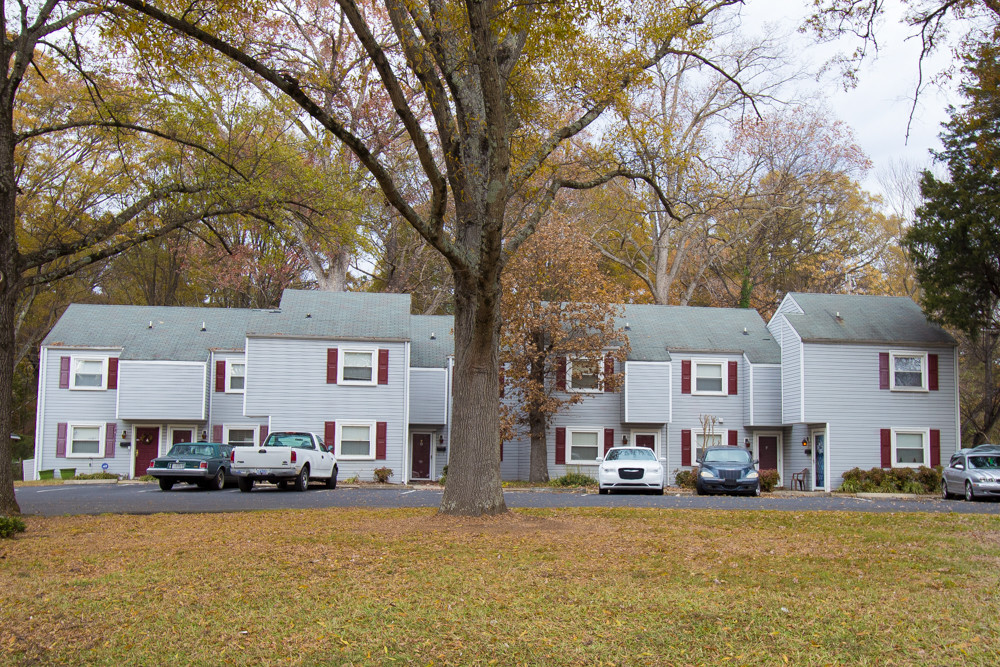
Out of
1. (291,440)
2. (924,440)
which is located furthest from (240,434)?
(924,440)

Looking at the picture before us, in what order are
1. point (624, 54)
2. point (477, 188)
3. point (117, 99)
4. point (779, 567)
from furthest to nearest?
point (117, 99), point (624, 54), point (477, 188), point (779, 567)

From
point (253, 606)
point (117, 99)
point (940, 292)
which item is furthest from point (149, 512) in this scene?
point (940, 292)

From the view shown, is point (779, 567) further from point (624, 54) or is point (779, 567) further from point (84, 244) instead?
point (84, 244)

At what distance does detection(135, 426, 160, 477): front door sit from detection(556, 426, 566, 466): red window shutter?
15493 millimetres

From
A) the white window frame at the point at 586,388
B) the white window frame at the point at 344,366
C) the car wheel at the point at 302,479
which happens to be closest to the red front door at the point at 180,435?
the white window frame at the point at 344,366

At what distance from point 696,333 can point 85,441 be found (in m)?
24.3

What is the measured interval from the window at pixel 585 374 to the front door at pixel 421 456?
621 centimetres

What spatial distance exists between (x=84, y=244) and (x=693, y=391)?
2524 centimetres

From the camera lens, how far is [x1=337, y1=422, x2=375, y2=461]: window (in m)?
32.4

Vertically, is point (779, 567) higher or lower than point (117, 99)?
lower

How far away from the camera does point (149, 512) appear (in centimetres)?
1566

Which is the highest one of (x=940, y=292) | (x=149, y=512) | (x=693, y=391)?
(x=940, y=292)

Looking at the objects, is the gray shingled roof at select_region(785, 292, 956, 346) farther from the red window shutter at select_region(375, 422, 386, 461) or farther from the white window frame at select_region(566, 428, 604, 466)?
the red window shutter at select_region(375, 422, 386, 461)

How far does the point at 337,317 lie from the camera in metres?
33.4
